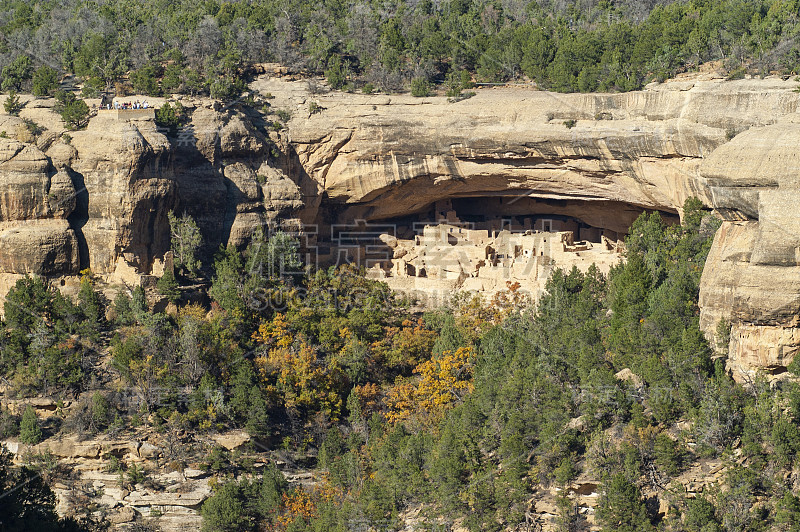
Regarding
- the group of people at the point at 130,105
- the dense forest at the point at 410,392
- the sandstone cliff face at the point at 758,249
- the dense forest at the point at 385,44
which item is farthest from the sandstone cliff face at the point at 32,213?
the sandstone cliff face at the point at 758,249

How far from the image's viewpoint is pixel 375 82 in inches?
1729

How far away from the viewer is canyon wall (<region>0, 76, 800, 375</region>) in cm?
3631

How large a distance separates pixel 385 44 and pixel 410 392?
15.0 metres

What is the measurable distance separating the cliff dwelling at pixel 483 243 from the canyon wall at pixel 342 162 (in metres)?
0.33

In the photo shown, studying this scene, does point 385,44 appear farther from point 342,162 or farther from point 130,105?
point 130,105

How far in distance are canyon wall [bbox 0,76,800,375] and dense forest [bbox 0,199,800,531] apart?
1.05m

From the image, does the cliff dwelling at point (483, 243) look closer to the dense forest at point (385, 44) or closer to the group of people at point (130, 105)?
the dense forest at point (385, 44)

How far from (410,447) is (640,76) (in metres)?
15.1

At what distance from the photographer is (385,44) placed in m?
46.4

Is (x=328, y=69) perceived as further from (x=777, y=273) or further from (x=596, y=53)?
A: (x=777, y=273)

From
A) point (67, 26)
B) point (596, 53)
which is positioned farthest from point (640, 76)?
point (67, 26)

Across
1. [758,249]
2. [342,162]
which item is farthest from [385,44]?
[758,249]

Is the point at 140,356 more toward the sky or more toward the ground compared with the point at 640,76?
more toward the ground

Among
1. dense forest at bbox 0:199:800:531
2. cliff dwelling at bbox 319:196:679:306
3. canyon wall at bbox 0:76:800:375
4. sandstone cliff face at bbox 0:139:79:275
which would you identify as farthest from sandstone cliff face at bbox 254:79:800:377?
sandstone cliff face at bbox 0:139:79:275
